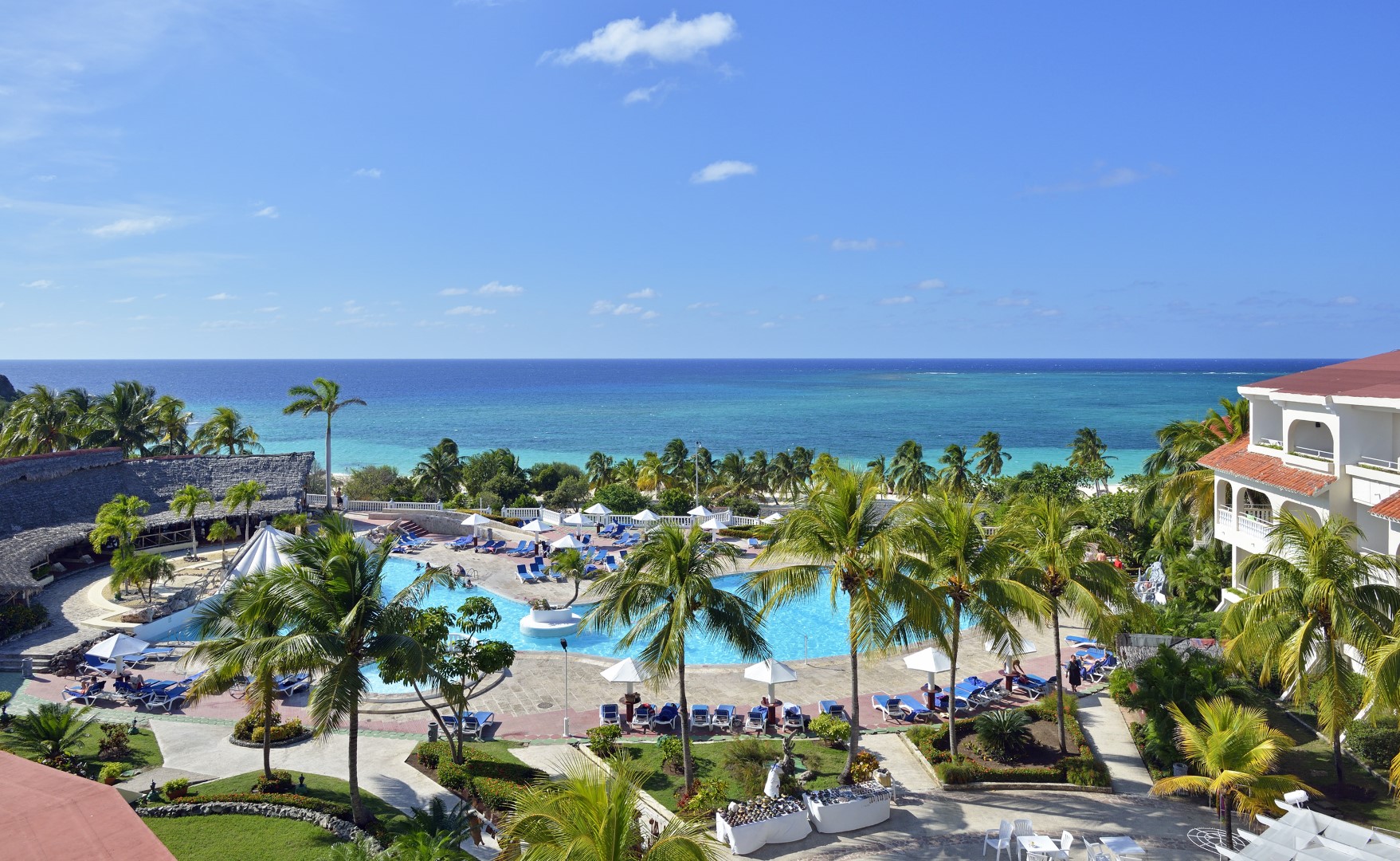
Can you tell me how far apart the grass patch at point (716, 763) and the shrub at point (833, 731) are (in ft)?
0.59

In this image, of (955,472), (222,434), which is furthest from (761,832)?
(222,434)

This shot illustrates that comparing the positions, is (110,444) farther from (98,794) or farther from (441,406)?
(441,406)

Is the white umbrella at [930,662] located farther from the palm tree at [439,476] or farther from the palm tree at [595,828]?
the palm tree at [439,476]

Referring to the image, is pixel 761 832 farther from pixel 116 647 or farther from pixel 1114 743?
pixel 116 647

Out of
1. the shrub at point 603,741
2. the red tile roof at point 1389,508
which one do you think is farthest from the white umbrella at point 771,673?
the red tile roof at point 1389,508

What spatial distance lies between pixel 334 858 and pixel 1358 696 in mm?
17139

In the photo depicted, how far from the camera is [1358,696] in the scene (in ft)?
48.0

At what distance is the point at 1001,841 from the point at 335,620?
36.7ft

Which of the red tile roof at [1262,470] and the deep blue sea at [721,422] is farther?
the deep blue sea at [721,422]

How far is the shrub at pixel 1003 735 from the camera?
16453 mm

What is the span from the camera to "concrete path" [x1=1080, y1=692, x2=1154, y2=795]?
1560 cm

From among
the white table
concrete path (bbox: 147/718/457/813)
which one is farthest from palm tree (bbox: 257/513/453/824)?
the white table

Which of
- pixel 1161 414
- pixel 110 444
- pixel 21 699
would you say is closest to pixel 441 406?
pixel 110 444

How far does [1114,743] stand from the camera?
17.4m
